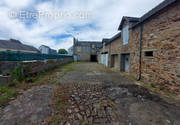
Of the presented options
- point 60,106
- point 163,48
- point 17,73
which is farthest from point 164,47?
point 17,73

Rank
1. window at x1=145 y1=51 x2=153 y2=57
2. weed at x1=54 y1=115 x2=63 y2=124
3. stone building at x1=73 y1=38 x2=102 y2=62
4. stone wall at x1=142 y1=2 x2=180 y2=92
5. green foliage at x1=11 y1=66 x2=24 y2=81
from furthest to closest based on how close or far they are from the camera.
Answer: stone building at x1=73 y1=38 x2=102 y2=62, window at x1=145 y1=51 x2=153 y2=57, green foliage at x1=11 y1=66 x2=24 y2=81, stone wall at x1=142 y1=2 x2=180 y2=92, weed at x1=54 y1=115 x2=63 y2=124

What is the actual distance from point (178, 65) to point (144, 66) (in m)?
1.79

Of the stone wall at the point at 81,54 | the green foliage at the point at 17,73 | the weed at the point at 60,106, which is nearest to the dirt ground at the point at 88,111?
the weed at the point at 60,106

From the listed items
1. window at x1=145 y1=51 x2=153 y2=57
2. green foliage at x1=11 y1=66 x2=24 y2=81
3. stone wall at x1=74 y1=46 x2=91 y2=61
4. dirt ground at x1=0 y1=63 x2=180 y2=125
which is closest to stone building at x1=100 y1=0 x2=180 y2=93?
window at x1=145 y1=51 x2=153 y2=57

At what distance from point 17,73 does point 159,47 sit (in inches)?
322

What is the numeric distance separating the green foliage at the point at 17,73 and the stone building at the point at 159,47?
7857mm

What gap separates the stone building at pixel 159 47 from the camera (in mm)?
3369

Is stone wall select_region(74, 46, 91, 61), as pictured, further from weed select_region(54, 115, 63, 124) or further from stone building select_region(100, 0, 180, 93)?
weed select_region(54, 115, 63, 124)

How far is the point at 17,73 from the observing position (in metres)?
4.32

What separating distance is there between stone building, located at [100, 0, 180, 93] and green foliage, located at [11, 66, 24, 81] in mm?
7857

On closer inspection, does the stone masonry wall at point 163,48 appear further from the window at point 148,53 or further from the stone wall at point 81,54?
the stone wall at point 81,54

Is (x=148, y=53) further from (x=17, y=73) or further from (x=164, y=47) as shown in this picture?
(x=17, y=73)

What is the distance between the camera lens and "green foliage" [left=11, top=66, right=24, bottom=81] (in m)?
4.23

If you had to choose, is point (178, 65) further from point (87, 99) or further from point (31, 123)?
point (31, 123)
